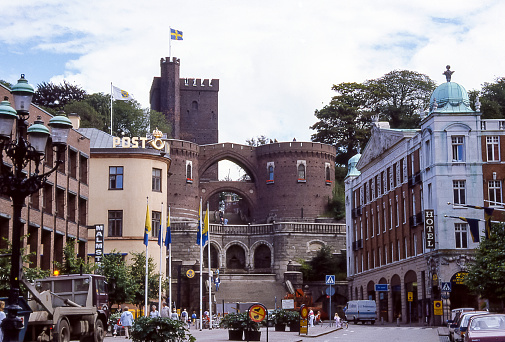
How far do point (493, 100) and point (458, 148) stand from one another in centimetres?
4437

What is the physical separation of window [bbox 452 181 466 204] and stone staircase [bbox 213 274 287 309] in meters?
31.8

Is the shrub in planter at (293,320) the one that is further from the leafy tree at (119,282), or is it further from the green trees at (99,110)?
the green trees at (99,110)

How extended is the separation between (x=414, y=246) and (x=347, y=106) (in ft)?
175

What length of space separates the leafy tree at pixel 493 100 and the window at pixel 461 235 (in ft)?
123

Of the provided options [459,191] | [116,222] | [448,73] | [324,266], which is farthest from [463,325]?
[324,266]

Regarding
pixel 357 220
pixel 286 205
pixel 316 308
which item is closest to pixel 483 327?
pixel 316 308

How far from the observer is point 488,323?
22438 mm

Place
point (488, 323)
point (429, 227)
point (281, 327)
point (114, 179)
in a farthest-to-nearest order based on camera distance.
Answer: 1. point (114, 179)
2. point (429, 227)
3. point (281, 327)
4. point (488, 323)

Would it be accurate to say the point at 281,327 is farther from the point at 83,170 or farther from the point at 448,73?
the point at 448,73

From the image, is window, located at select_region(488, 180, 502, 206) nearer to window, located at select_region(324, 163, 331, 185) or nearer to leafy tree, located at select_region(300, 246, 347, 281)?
leafy tree, located at select_region(300, 246, 347, 281)

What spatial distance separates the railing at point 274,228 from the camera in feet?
332

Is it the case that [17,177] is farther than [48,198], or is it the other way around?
[48,198]

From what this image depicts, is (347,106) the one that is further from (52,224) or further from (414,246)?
(52,224)

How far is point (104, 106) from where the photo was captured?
11212 centimetres
